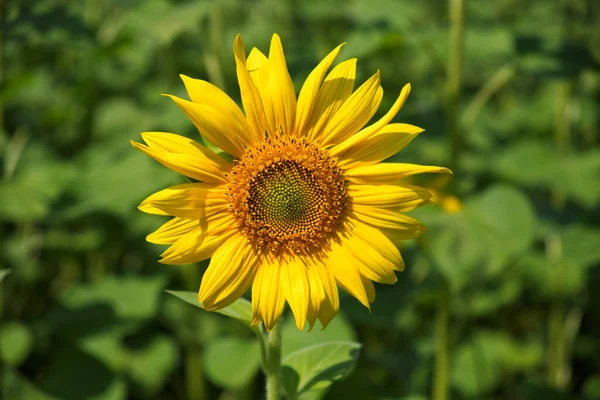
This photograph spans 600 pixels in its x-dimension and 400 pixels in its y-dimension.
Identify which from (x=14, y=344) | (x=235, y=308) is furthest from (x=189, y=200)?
(x=14, y=344)

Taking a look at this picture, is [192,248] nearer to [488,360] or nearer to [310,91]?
[310,91]

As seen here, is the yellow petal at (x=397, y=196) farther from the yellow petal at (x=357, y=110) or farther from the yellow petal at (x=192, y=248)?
the yellow petal at (x=192, y=248)

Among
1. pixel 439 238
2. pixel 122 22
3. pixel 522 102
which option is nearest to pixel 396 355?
pixel 439 238

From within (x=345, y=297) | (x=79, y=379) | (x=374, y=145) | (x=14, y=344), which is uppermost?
(x=374, y=145)

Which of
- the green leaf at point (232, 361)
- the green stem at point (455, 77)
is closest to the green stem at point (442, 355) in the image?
the green stem at point (455, 77)

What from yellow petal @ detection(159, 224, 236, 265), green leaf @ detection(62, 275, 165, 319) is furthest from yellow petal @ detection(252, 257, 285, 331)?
green leaf @ detection(62, 275, 165, 319)

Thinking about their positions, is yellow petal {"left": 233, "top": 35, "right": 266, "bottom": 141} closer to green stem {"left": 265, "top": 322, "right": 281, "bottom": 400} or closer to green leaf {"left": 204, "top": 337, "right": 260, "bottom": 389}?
green stem {"left": 265, "top": 322, "right": 281, "bottom": 400}

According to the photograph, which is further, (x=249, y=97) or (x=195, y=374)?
(x=195, y=374)

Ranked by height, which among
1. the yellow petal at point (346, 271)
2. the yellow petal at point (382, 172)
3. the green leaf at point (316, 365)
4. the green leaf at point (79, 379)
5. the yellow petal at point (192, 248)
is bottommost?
the green leaf at point (79, 379)
